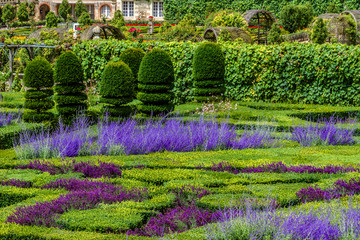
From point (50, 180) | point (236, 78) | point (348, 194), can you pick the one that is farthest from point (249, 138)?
point (236, 78)

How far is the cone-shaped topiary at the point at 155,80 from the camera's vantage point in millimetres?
10711

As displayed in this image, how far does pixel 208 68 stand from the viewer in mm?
12344

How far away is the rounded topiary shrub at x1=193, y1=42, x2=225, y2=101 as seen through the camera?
40.5 ft

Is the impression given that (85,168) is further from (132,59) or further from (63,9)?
(63,9)

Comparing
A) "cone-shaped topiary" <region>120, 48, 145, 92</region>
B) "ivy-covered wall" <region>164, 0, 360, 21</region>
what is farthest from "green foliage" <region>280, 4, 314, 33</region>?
"cone-shaped topiary" <region>120, 48, 145, 92</region>

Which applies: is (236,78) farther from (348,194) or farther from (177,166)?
(348,194)

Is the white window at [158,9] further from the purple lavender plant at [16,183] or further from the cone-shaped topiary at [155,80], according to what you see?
the purple lavender plant at [16,183]

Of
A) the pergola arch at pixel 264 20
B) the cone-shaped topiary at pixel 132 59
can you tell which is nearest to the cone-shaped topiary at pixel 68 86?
the cone-shaped topiary at pixel 132 59

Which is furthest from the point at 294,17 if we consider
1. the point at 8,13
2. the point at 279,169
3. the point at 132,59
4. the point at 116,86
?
the point at 8,13

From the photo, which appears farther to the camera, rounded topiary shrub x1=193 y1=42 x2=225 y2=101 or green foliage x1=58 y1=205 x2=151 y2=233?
rounded topiary shrub x1=193 y1=42 x2=225 y2=101

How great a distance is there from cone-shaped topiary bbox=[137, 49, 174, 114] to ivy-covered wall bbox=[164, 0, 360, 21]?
1156 inches

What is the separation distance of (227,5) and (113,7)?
21.9 metres

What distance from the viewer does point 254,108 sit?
45.3 feet

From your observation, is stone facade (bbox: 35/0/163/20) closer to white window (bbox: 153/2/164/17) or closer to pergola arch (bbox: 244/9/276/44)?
white window (bbox: 153/2/164/17)
